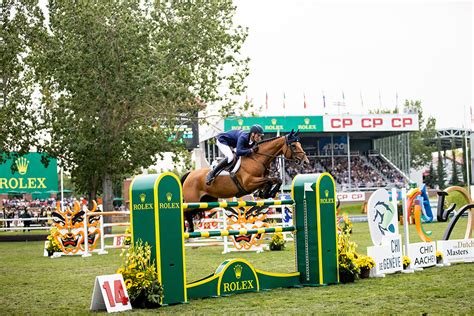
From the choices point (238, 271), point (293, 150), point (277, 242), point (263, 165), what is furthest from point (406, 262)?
point (277, 242)

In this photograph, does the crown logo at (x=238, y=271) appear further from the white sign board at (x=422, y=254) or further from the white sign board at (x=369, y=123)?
the white sign board at (x=369, y=123)

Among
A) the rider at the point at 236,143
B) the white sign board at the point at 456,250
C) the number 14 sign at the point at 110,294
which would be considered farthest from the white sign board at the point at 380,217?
the number 14 sign at the point at 110,294

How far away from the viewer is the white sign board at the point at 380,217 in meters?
10.4

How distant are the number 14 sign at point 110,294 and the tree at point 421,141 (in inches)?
3144

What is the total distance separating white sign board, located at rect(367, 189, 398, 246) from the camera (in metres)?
10.4

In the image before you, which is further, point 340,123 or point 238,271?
point 340,123

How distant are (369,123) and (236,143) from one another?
39228mm

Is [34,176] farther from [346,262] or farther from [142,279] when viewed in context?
[142,279]

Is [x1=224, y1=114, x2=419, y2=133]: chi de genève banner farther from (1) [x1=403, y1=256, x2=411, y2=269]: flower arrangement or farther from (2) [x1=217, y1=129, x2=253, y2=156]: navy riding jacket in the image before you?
(1) [x1=403, y1=256, x2=411, y2=269]: flower arrangement

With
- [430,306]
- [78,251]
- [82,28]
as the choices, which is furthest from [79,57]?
[430,306]

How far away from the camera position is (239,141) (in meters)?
11.9

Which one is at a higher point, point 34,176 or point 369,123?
point 369,123

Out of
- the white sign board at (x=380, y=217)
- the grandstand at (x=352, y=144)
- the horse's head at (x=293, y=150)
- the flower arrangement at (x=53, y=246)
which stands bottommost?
the flower arrangement at (x=53, y=246)

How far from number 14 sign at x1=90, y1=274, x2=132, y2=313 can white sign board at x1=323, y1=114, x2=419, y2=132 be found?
4240cm
